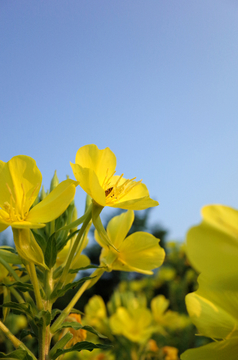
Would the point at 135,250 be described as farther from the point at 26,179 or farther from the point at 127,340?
the point at 127,340

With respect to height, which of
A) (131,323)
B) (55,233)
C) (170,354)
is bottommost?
(170,354)

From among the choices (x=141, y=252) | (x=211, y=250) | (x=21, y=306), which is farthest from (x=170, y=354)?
(x=211, y=250)

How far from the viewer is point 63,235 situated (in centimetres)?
104

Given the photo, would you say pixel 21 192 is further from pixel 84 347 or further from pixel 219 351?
pixel 219 351

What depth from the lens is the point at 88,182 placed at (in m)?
0.78

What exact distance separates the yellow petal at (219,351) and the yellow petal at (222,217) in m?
0.20

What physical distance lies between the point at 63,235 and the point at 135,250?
254 millimetres

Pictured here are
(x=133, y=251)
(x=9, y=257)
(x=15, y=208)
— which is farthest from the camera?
(x=133, y=251)

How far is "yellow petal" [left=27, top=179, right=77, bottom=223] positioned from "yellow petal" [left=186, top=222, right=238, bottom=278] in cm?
39

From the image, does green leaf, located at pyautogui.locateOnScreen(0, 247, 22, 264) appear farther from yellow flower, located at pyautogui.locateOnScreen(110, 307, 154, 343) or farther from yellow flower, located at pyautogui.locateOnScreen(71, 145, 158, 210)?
yellow flower, located at pyautogui.locateOnScreen(110, 307, 154, 343)

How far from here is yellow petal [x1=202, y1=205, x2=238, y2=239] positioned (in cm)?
33

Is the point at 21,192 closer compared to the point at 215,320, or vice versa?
the point at 215,320

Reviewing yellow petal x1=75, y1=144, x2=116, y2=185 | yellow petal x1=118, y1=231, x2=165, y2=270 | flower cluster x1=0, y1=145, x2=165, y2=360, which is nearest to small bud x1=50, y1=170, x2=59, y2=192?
flower cluster x1=0, y1=145, x2=165, y2=360

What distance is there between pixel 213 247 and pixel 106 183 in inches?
25.4
